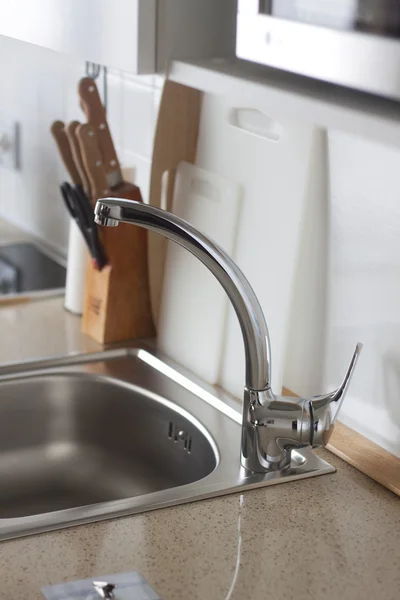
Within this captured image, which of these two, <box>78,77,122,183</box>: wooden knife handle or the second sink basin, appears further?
<box>78,77,122,183</box>: wooden knife handle

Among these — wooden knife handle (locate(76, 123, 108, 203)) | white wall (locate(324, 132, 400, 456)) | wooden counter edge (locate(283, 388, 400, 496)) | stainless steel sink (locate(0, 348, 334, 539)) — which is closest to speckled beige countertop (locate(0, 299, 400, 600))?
wooden counter edge (locate(283, 388, 400, 496))

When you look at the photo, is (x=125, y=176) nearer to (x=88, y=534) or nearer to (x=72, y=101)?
(x=72, y=101)

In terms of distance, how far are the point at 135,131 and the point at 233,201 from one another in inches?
17.3

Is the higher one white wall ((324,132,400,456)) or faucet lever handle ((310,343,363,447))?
white wall ((324,132,400,456))

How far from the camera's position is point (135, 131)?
6.45 ft

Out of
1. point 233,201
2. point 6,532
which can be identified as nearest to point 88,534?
point 6,532

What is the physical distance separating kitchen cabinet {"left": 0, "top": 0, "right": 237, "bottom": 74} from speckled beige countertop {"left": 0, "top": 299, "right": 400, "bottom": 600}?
1.87ft

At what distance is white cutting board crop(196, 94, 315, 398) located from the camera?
1.48 metres

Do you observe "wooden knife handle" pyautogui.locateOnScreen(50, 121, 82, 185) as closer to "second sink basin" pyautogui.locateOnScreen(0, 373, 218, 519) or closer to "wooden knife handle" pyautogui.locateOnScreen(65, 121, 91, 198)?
"wooden knife handle" pyautogui.locateOnScreen(65, 121, 91, 198)

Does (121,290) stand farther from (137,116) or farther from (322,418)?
(322,418)

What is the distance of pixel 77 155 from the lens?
1.79 metres

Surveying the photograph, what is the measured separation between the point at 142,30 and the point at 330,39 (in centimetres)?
35

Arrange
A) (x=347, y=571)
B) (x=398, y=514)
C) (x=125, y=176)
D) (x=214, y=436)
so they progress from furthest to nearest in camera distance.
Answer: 1. (x=125, y=176)
2. (x=214, y=436)
3. (x=398, y=514)
4. (x=347, y=571)

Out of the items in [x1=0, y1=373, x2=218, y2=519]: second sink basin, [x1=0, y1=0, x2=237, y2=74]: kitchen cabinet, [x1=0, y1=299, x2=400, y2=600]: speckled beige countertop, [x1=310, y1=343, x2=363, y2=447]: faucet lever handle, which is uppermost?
[x1=0, y1=0, x2=237, y2=74]: kitchen cabinet
